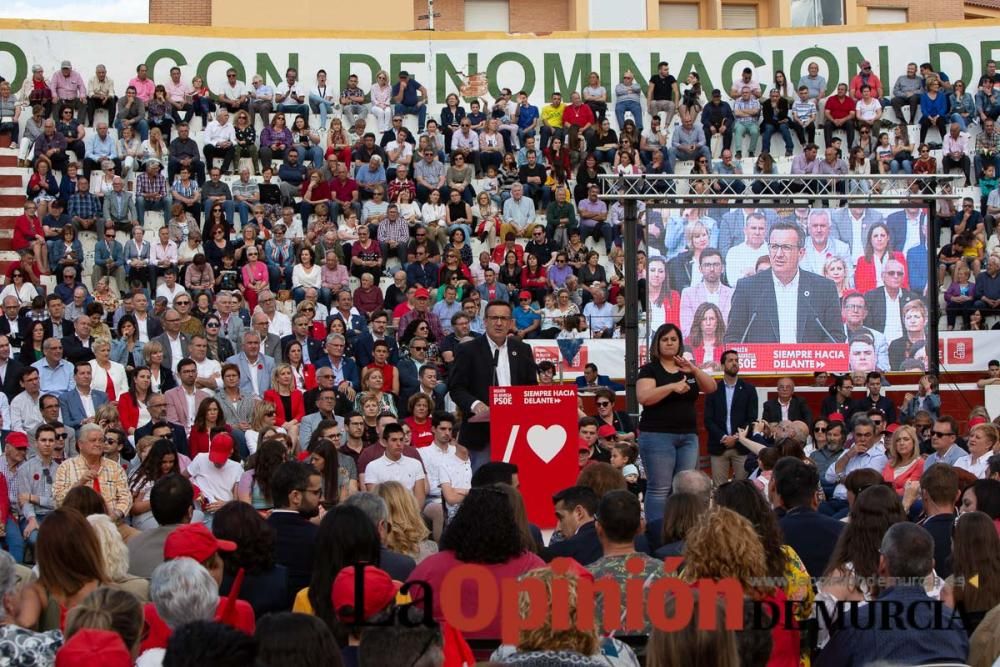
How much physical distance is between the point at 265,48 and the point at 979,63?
43.0 ft

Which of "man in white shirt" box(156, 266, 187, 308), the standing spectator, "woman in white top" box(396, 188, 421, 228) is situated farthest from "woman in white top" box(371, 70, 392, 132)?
"man in white shirt" box(156, 266, 187, 308)

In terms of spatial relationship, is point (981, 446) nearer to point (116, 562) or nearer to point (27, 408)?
point (116, 562)

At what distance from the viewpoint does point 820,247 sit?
1911 cm

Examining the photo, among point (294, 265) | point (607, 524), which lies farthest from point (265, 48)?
point (607, 524)

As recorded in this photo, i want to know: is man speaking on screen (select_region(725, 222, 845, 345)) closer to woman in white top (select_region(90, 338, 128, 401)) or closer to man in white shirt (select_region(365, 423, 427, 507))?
woman in white top (select_region(90, 338, 128, 401))

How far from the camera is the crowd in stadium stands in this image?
5.63 metres

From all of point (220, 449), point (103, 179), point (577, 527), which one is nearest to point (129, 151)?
point (103, 179)

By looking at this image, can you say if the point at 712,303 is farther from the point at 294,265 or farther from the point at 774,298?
the point at 294,265

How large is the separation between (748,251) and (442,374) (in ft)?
13.4

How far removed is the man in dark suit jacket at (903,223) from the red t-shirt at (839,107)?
25.7 ft

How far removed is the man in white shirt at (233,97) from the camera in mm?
25766

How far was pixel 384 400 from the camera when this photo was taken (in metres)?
15.3

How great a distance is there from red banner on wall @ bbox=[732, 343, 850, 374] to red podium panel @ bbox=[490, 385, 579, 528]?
28.6 ft

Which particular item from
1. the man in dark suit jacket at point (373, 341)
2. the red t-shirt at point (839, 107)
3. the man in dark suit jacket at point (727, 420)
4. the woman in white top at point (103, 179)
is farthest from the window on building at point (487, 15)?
the man in dark suit jacket at point (727, 420)
